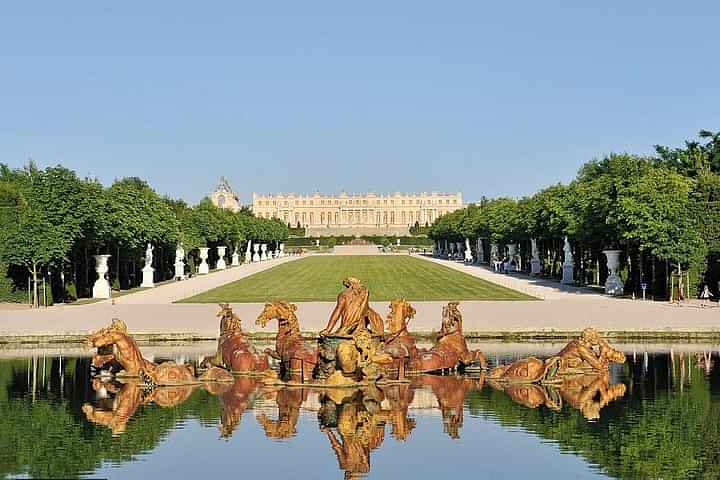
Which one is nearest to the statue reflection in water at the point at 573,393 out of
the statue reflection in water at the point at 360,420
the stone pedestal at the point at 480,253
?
the statue reflection in water at the point at 360,420

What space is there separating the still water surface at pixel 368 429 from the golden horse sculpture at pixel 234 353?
677 mm

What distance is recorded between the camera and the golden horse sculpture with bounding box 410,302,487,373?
18094 mm

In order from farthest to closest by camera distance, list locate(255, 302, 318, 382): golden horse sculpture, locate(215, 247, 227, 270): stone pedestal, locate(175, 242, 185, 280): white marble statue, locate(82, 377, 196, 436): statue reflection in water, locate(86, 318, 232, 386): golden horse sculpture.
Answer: locate(215, 247, 227, 270): stone pedestal < locate(175, 242, 185, 280): white marble statue < locate(255, 302, 318, 382): golden horse sculpture < locate(86, 318, 232, 386): golden horse sculpture < locate(82, 377, 196, 436): statue reflection in water

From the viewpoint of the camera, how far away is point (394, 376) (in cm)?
1748

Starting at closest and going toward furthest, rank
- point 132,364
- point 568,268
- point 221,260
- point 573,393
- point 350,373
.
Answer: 1. point 573,393
2. point 350,373
3. point 132,364
4. point 568,268
5. point 221,260

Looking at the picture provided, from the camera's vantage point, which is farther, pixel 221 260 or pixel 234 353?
pixel 221 260

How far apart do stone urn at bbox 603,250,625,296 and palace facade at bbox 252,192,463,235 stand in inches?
5921

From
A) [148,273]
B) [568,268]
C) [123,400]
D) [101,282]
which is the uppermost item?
[568,268]

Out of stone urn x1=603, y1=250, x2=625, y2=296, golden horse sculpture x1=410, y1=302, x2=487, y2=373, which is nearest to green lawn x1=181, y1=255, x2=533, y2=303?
stone urn x1=603, y1=250, x2=625, y2=296

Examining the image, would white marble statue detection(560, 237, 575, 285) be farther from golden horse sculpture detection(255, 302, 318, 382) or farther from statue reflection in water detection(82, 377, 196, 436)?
statue reflection in water detection(82, 377, 196, 436)

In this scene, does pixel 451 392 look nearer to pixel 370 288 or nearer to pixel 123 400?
pixel 123 400

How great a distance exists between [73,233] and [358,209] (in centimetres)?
16221

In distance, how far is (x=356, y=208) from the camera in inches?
7805

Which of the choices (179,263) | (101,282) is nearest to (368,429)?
(101,282)
